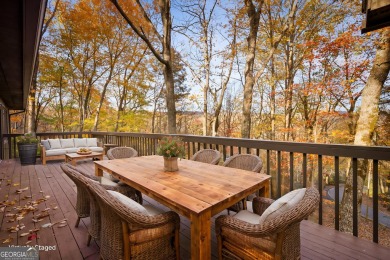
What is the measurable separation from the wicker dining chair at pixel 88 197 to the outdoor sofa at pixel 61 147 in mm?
4891

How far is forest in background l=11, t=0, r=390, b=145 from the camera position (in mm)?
7289

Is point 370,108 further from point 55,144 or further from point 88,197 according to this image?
point 55,144

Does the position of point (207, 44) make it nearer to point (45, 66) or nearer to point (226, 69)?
point (226, 69)

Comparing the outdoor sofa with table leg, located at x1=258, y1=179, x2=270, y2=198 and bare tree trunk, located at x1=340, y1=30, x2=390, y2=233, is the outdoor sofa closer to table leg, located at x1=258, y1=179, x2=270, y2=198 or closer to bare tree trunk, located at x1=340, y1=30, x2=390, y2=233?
table leg, located at x1=258, y1=179, x2=270, y2=198

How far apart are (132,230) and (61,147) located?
21.7ft

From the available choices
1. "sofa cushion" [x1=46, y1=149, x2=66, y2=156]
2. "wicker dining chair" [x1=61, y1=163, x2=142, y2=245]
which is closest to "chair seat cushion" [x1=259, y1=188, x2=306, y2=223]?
"wicker dining chair" [x1=61, y1=163, x2=142, y2=245]

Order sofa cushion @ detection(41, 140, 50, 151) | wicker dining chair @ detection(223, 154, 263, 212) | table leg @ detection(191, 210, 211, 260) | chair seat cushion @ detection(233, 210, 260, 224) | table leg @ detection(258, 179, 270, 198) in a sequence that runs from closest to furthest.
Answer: table leg @ detection(191, 210, 211, 260) → chair seat cushion @ detection(233, 210, 260, 224) → table leg @ detection(258, 179, 270, 198) → wicker dining chair @ detection(223, 154, 263, 212) → sofa cushion @ detection(41, 140, 50, 151)

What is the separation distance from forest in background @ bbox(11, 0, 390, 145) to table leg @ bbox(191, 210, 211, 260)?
16.2 feet

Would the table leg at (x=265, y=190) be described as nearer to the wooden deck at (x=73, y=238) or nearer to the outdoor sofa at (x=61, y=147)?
the wooden deck at (x=73, y=238)

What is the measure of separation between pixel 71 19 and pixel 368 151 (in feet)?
40.3

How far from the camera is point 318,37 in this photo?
773cm

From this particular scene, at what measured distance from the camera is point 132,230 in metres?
1.39

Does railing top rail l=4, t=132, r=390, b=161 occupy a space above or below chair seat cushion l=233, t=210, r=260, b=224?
above

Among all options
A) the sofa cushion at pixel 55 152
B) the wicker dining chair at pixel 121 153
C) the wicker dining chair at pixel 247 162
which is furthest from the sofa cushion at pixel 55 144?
the wicker dining chair at pixel 247 162
